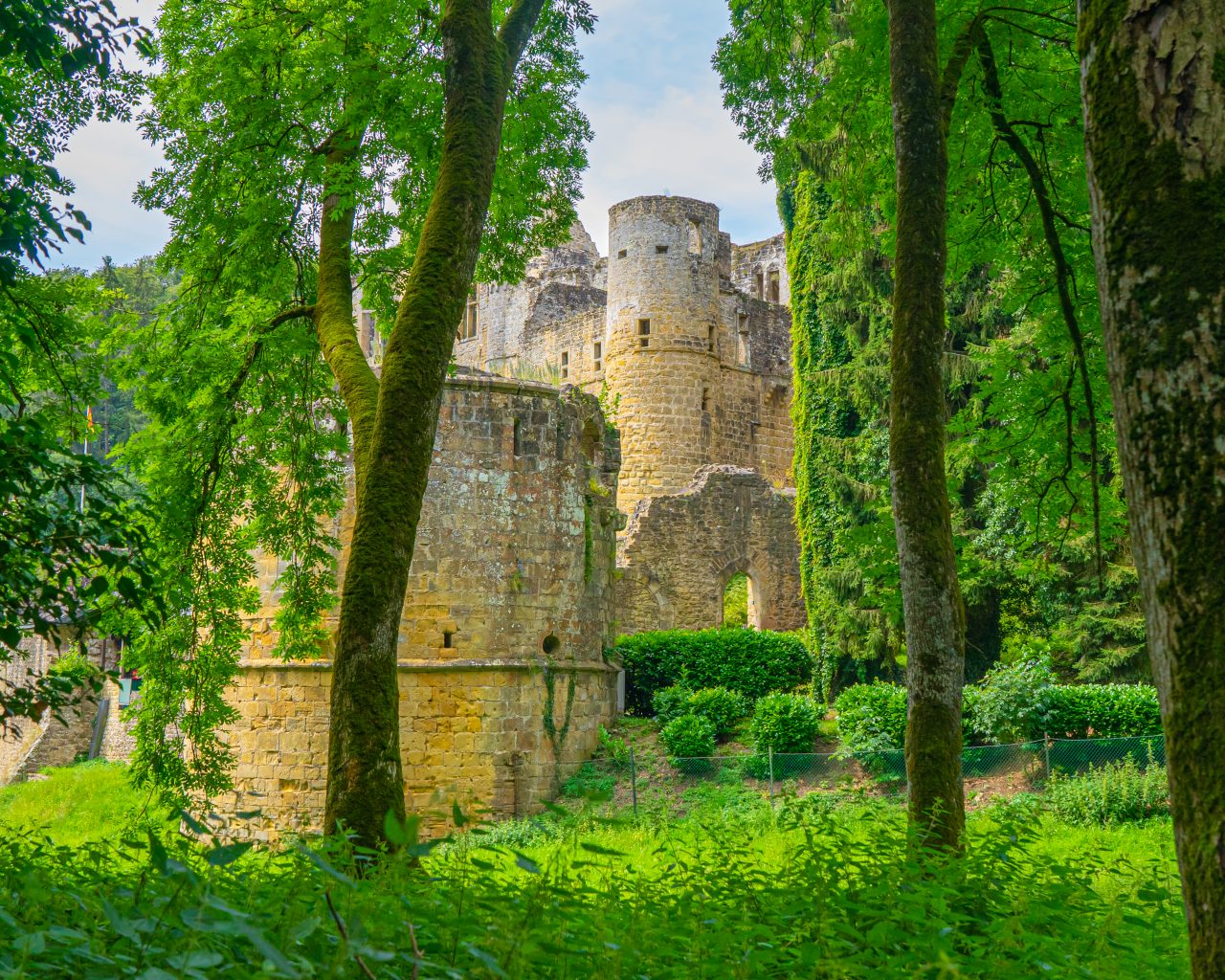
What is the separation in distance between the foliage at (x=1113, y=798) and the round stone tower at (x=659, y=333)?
17.3 m

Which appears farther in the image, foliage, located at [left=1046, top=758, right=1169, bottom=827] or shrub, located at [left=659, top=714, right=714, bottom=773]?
shrub, located at [left=659, top=714, right=714, bottom=773]

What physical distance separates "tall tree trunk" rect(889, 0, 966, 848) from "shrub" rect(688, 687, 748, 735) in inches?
464

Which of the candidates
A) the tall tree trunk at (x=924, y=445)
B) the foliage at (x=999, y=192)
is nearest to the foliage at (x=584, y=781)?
the foliage at (x=999, y=192)

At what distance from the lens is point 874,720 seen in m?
16.7

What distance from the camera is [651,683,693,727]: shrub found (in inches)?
739

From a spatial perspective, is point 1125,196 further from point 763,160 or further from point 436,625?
point 436,625

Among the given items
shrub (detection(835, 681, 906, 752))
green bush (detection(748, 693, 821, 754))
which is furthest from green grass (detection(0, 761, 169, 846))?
shrub (detection(835, 681, 906, 752))

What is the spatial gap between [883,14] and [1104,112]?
22.0 ft

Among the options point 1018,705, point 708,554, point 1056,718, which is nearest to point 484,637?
point 1018,705

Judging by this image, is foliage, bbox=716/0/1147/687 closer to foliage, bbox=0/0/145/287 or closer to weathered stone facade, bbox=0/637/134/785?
foliage, bbox=0/0/145/287

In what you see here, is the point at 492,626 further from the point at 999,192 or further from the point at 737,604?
the point at 737,604

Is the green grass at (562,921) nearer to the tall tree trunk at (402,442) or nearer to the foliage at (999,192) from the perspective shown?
the tall tree trunk at (402,442)

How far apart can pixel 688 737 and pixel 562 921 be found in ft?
46.6

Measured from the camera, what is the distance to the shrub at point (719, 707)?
739 inches
